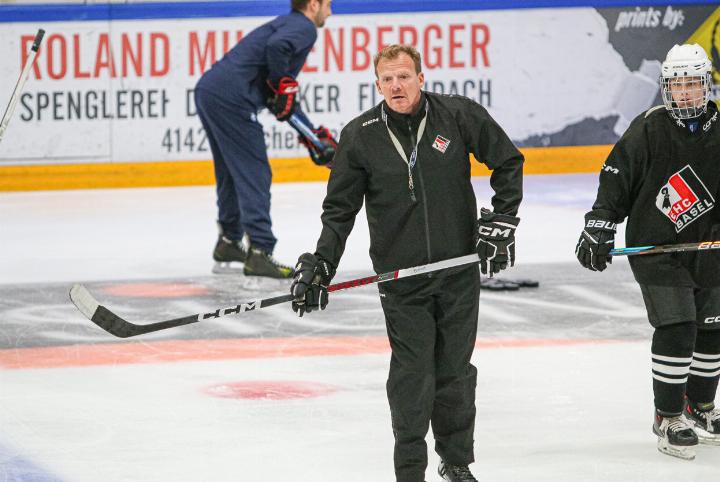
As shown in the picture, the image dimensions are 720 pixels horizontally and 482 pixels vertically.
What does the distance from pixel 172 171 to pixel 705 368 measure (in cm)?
696

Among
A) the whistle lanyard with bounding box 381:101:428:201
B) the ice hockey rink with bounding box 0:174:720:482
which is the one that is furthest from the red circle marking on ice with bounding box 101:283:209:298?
the whistle lanyard with bounding box 381:101:428:201

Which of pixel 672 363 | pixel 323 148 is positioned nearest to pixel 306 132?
pixel 323 148

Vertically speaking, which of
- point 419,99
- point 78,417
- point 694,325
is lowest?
point 78,417

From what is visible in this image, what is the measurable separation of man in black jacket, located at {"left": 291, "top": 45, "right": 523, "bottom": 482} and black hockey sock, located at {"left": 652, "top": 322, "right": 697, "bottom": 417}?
0.69 meters

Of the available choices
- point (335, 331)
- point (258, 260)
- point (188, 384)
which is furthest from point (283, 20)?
point (188, 384)

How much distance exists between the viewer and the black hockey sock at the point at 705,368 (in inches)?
177

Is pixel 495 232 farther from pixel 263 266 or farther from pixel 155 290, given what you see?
pixel 155 290

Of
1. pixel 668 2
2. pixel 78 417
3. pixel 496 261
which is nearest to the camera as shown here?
pixel 496 261

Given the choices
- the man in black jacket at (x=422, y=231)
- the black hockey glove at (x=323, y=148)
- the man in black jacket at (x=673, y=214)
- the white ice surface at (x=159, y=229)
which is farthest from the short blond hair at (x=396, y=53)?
the white ice surface at (x=159, y=229)

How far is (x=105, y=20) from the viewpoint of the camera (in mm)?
10727

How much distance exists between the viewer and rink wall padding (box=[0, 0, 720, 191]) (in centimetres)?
1066

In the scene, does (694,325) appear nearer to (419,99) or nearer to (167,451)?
(419,99)

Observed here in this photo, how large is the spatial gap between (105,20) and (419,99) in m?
7.21

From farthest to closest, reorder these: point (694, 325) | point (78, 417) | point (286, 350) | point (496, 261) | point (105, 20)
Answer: point (105, 20) < point (286, 350) < point (78, 417) < point (694, 325) < point (496, 261)
